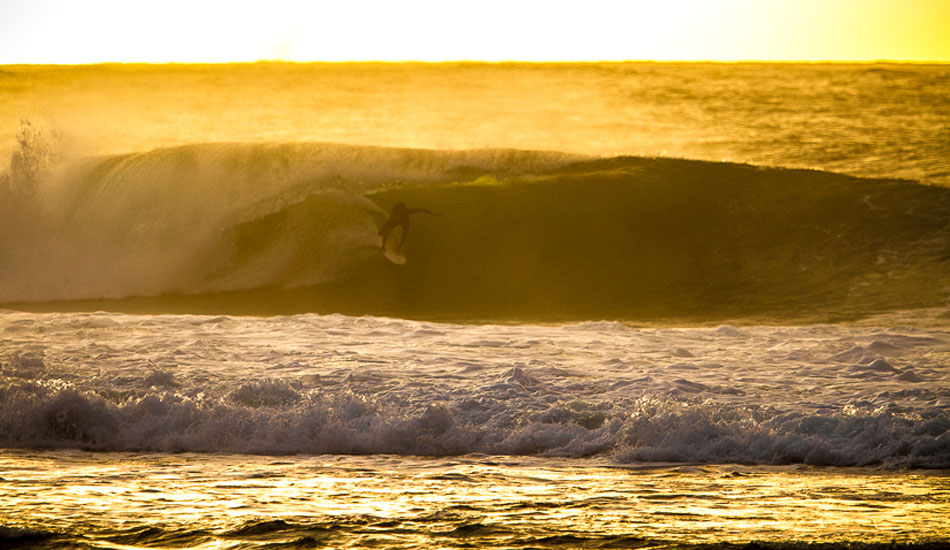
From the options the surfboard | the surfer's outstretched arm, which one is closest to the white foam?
the surfboard

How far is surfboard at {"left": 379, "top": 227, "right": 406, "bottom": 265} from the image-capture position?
647 inches

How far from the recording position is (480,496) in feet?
16.6

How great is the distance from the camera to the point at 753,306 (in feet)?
44.0

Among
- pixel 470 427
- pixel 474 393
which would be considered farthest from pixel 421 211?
pixel 470 427

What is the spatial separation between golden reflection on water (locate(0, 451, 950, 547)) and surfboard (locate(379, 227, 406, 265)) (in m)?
10.3

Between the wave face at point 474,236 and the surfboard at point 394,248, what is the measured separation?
14 centimetres

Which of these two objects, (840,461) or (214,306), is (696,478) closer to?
(840,461)

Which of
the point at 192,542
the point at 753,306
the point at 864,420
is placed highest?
the point at 753,306

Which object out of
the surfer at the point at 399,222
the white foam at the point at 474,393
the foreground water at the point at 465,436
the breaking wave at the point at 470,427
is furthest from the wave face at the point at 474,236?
the breaking wave at the point at 470,427

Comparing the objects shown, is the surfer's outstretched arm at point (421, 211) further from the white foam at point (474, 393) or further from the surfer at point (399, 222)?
the white foam at point (474, 393)

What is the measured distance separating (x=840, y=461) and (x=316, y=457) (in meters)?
2.79

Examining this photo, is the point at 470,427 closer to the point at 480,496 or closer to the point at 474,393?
the point at 474,393

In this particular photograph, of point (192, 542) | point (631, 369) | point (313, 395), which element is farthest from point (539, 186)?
point (192, 542)

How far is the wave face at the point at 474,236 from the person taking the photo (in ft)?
47.9
